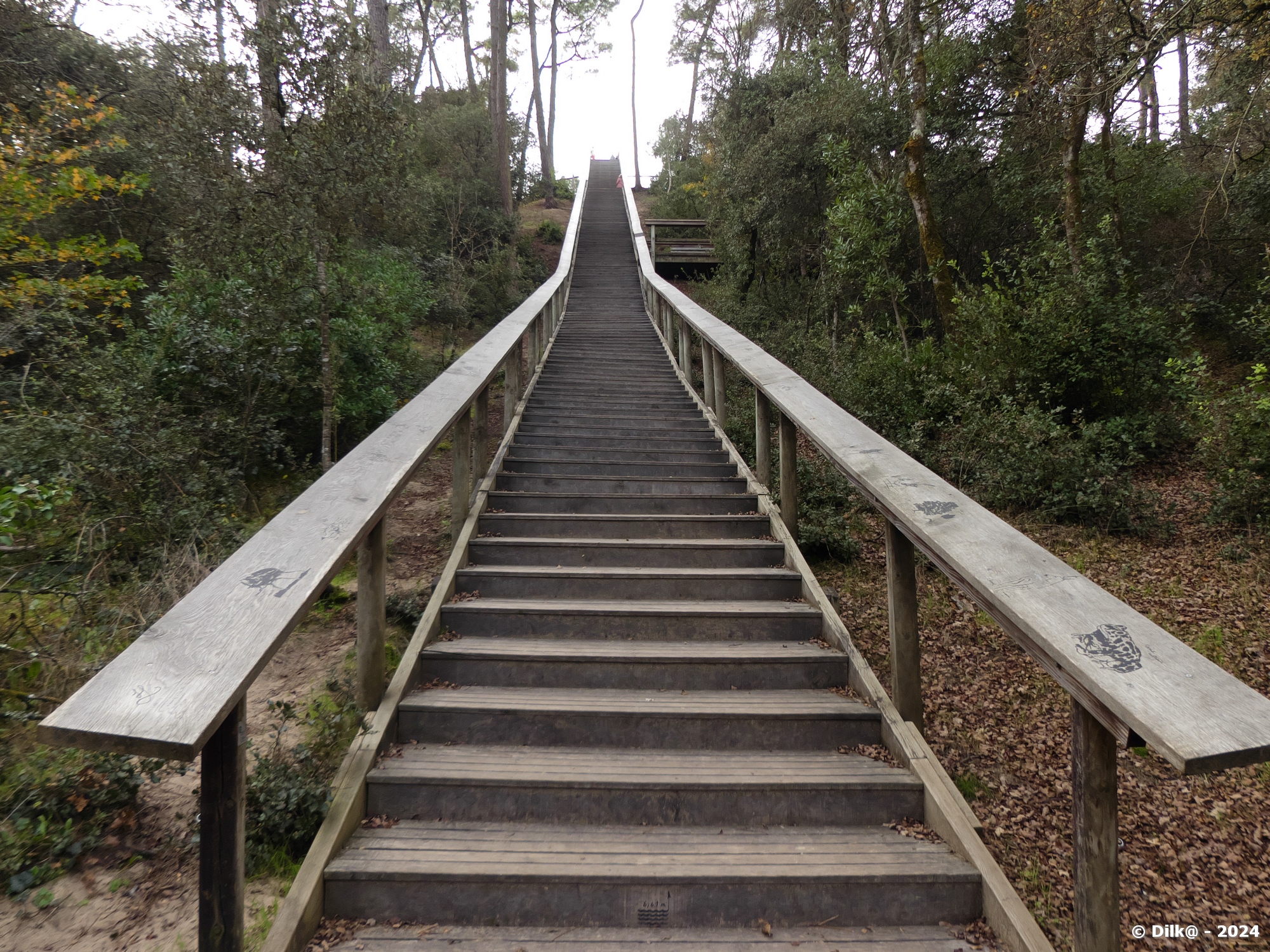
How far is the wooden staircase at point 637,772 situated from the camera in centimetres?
174

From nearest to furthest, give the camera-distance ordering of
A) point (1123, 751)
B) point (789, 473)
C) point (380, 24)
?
point (1123, 751), point (789, 473), point (380, 24)

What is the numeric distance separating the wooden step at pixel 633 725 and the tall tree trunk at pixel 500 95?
14527mm

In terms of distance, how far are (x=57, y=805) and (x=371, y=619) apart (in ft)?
3.34

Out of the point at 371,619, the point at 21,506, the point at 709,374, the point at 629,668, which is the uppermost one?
the point at 709,374

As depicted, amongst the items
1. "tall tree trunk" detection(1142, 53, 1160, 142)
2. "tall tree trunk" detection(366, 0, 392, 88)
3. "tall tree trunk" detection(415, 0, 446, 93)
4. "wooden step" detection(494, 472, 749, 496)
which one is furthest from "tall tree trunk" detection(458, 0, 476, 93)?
"wooden step" detection(494, 472, 749, 496)

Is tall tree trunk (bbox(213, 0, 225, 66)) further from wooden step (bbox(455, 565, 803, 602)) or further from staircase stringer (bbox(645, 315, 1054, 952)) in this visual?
staircase stringer (bbox(645, 315, 1054, 952))

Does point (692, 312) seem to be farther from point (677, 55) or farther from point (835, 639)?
point (677, 55)

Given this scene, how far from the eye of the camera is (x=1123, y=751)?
2820 millimetres

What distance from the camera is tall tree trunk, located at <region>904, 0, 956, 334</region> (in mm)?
7719

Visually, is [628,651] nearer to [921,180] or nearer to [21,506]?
[21,506]

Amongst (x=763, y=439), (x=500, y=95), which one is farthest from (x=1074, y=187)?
(x=500, y=95)

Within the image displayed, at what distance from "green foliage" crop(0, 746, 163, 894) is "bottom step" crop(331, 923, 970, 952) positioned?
0.95 m

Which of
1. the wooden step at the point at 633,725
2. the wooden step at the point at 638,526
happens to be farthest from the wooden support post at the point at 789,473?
the wooden step at the point at 633,725

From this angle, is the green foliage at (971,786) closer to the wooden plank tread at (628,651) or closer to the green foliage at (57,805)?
the wooden plank tread at (628,651)
